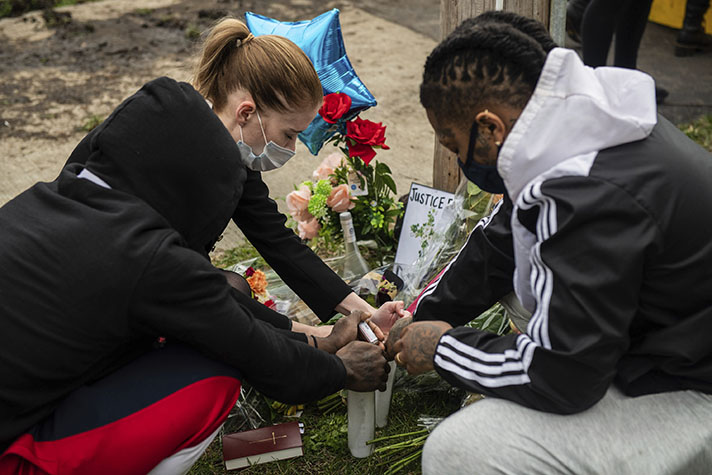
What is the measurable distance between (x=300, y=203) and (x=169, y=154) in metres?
1.40

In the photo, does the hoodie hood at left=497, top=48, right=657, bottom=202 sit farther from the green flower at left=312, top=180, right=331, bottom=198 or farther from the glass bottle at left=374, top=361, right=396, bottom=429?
the green flower at left=312, top=180, right=331, bottom=198

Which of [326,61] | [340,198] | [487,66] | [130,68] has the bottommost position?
[130,68]

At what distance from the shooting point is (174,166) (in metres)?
1.76

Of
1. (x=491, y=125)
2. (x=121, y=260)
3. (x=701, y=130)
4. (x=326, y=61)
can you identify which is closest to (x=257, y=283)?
(x=326, y=61)

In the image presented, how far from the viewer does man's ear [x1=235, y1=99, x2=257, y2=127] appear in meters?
2.28

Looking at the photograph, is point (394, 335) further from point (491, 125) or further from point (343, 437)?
point (491, 125)

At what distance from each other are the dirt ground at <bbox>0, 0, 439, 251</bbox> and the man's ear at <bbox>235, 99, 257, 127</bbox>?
1481 millimetres

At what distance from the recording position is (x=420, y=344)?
193cm

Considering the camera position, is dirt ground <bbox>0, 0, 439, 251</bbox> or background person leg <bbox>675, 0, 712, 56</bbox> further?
background person leg <bbox>675, 0, 712, 56</bbox>

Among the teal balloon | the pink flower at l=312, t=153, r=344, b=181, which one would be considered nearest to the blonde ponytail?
the teal balloon

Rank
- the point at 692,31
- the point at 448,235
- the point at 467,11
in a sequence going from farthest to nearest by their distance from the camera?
the point at 692,31, the point at 467,11, the point at 448,235

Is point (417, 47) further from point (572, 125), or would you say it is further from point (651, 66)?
point (572, 125)

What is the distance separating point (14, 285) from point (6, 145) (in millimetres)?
3670

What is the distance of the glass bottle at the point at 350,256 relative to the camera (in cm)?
297
